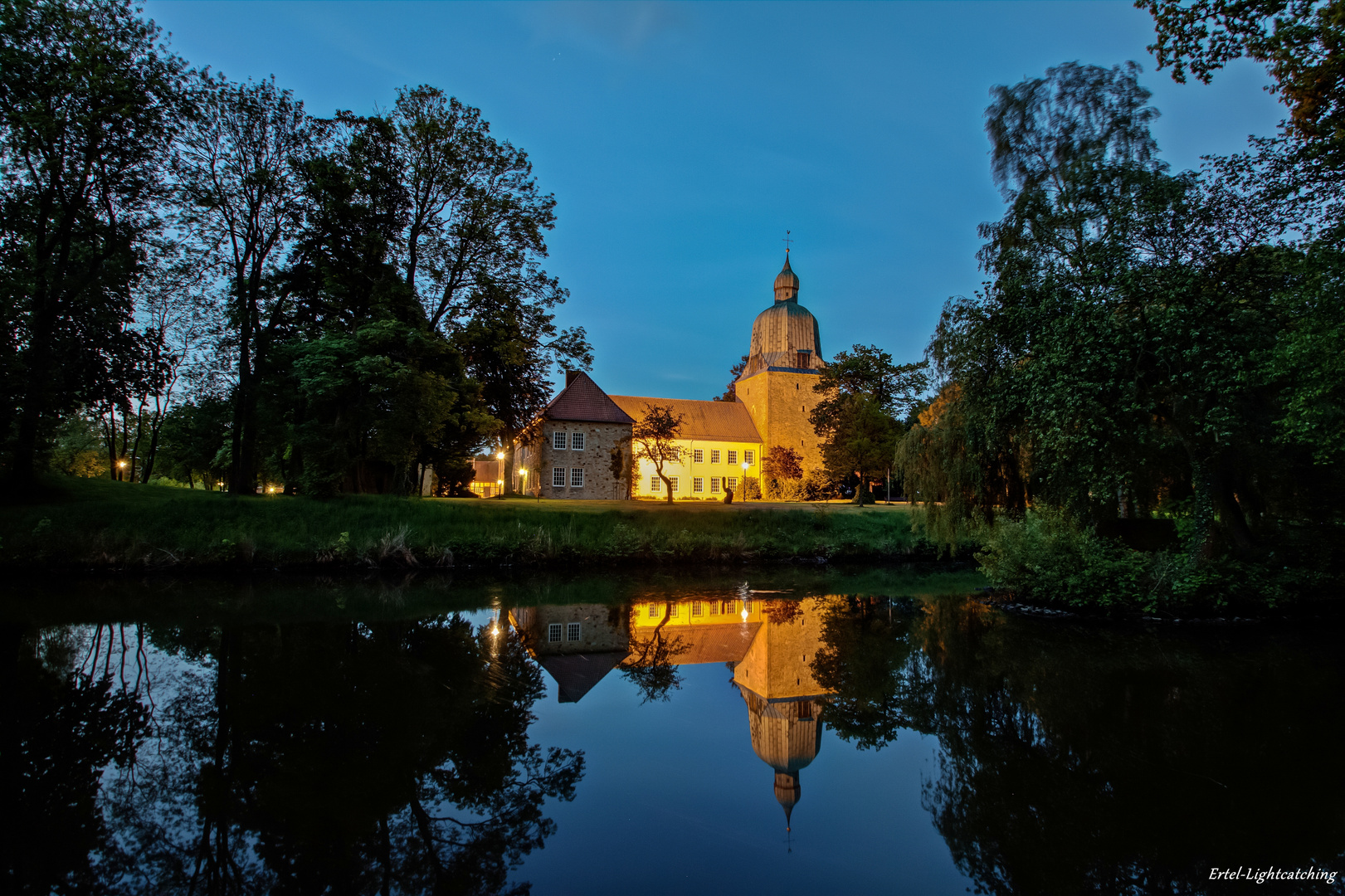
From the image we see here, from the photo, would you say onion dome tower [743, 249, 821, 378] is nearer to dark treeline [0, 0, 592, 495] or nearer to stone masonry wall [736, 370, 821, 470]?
stone masonry wall [736, 370, 821, 470]

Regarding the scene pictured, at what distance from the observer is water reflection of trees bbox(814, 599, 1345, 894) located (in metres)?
3.68

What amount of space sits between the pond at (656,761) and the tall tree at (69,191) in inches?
380

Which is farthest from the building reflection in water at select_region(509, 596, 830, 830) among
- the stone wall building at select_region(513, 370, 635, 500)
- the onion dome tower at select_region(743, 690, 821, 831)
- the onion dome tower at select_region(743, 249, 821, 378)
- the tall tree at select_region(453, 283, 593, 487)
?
the onion dome tower at select_region(743, 249, 821, 378)

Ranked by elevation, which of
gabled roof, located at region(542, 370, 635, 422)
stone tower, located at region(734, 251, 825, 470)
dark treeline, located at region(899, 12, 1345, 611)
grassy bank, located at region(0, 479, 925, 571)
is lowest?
grassy bank, located at region(0, 479, 925, 571)

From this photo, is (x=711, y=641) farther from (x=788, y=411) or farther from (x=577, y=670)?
(x=788, y=411)

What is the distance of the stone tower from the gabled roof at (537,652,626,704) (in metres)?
41.7

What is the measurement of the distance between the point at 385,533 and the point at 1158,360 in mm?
16484

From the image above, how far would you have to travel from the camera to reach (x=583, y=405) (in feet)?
125

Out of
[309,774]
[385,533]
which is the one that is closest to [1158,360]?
[309,774]

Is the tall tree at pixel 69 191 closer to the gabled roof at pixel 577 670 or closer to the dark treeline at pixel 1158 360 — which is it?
the gabled roof at pixel 577 670

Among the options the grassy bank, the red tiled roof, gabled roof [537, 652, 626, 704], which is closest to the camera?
gabled roof [537, 652, 626, 704]

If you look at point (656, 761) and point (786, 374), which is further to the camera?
point (786, 374)

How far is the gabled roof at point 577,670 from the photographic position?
269 inches

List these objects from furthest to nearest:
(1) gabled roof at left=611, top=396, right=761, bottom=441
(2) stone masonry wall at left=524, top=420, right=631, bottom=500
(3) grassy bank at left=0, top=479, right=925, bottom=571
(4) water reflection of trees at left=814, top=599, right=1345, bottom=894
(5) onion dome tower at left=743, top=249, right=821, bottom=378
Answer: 1. (5) onion dome tower at left=743, top=249, right=821, bottom=378
2. (1) gabled roof at left=611, top=396, right=761, bottom=441
3. (2) stone masonry wall at left=524, top=420, right=631, bottom=500
4. (3) grassy bank at left=0, top=479, right=925, bottom=571
5. (4) water reflection of trees at left=814, top=599, right=1345, bottom=894
